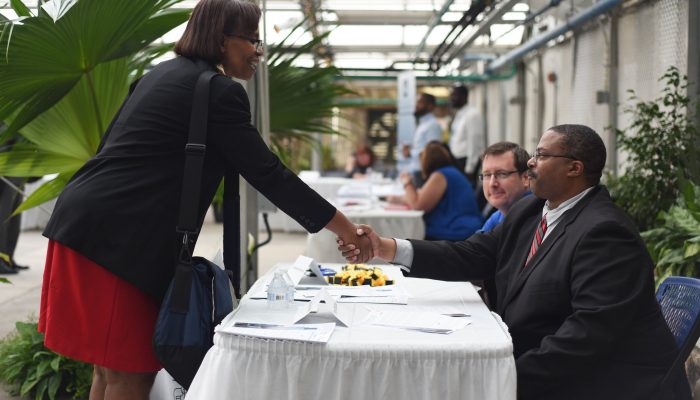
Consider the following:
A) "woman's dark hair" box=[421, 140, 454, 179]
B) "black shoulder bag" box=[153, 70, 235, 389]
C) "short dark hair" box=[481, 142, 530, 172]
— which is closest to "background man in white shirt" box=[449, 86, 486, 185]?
"woman's dark hair" box=[421, 140, 454, 179]

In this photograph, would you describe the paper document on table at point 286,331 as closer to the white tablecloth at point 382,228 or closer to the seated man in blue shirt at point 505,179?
the seated man in blue shirt at point 505,179

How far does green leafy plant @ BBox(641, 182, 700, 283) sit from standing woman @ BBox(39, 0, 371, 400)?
7.58ft

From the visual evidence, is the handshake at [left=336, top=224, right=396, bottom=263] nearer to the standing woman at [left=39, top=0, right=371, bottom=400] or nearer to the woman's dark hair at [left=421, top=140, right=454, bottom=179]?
the standing woman at [left=39, top=0, right=371, bottom=400]

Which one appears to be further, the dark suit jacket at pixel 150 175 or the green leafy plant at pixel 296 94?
the green leafy plant at pixel 296 94

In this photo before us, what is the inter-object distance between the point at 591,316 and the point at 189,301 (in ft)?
3.23

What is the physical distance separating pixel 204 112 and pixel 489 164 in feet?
5.70

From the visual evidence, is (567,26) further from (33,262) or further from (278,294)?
(278,294)

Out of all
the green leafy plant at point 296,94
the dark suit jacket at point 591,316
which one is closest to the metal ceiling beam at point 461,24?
the green leafy plant at point 296,94

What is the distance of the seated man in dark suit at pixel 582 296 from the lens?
6.51 feet

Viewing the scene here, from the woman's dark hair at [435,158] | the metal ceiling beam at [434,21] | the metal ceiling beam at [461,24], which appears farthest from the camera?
the metal ceiling beam at [434,21]

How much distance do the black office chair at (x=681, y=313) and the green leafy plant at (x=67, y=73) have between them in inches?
76.7

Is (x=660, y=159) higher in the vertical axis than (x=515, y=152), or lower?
lower

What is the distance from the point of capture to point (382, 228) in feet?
18.4

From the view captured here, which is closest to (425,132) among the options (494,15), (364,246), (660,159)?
(494,15)
